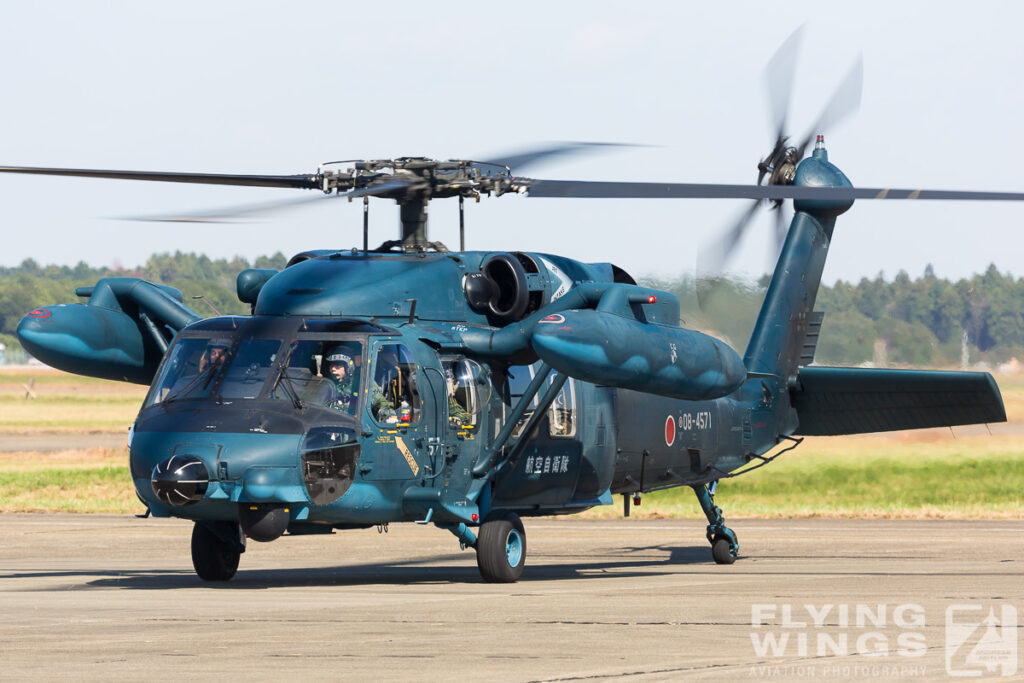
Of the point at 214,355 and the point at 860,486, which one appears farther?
the point at 860,486

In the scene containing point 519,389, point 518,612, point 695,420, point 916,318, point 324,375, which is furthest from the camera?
point 916,318

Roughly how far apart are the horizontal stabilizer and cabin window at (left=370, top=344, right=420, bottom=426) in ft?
26.7

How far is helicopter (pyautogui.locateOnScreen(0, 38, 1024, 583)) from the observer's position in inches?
640

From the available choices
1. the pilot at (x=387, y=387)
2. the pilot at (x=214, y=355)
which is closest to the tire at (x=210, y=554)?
the pilot at (x=214, y=355)

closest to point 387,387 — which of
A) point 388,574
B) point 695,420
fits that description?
point 388,574

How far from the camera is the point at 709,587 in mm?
17891

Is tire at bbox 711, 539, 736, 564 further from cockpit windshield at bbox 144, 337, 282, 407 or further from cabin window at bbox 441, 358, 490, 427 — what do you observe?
cockpit windshield at bbox 144, 337, 282, 407

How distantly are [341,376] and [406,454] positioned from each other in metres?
1.09

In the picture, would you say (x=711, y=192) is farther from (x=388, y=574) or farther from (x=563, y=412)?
(x=388, y=574)

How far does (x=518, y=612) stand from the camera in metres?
14.7

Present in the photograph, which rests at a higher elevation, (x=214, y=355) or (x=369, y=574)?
(x=214, y=355)

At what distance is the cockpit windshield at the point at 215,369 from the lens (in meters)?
16.7

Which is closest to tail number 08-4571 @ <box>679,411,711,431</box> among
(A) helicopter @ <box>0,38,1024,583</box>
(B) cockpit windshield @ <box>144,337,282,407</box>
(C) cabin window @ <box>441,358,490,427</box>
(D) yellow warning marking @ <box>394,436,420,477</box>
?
(A) helicopter @ <box>0,38,1024,583</box>

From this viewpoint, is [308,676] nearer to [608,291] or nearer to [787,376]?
[608,291]
